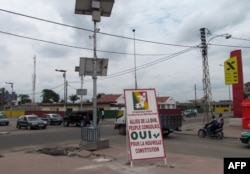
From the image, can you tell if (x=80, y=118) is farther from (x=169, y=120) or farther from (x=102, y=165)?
(x=102, y=165)

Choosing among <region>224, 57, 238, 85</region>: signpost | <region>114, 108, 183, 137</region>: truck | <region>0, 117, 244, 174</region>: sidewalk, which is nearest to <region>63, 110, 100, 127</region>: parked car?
<region>224, 57, 238, 85</region>: signpost

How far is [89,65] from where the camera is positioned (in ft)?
50.8

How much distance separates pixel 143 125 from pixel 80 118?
3143 cm

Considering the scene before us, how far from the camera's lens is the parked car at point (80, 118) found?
136ft

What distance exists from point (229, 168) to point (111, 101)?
72.8 metres

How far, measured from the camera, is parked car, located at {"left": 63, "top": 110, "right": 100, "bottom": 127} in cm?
4141

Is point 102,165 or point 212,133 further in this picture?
point 212,133

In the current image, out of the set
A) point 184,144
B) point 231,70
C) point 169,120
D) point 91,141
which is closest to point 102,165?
point 91,141

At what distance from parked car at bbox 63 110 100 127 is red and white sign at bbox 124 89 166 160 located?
29.6 m

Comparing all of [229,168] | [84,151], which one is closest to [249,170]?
[229,168]

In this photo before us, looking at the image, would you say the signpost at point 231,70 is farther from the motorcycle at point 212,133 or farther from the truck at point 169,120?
the motorcycle at point 212,133

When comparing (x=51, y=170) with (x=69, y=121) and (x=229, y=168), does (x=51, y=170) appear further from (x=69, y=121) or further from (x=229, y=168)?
(x=69, y=121)

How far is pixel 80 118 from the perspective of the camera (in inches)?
1671

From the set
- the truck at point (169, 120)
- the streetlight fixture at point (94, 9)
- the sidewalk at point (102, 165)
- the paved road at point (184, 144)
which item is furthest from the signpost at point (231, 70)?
the sidewalk at point (102, 165)
